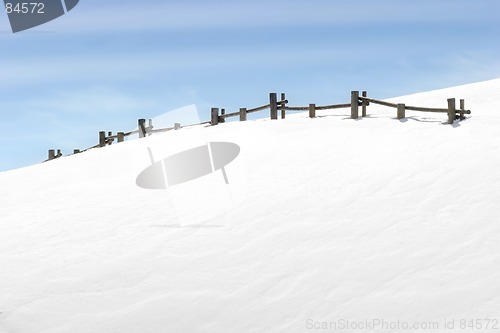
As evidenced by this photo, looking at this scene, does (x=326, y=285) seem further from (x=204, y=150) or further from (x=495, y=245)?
(x=204, y=150)

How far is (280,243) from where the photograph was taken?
27.5ft

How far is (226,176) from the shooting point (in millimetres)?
12633

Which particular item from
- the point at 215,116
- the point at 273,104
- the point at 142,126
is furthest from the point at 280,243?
the point at 142,126

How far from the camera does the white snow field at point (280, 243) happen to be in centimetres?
628

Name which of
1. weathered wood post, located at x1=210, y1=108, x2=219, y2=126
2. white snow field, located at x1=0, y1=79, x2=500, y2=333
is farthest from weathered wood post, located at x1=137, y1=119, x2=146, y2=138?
white snow field, located at x1=0, y1=79, x2=500, y2=333

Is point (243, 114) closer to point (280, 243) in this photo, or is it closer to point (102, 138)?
point (102, 138)

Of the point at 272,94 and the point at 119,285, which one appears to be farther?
the point at 272,94

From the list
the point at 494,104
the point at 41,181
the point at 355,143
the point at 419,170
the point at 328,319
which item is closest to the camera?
the point at 328,319

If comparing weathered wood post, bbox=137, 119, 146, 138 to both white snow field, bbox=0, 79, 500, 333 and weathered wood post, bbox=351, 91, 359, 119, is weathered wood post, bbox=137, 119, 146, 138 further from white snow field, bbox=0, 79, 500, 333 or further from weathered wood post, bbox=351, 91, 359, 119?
weathered wood post, bbox=351, 91, 359, 119

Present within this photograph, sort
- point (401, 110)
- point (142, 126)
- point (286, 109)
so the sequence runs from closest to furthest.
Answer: point (401, 110), point (286, 109), point (142, 126)

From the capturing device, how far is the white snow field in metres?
6.28

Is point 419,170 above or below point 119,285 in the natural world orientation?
above

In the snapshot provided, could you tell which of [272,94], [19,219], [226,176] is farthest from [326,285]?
[272,94]

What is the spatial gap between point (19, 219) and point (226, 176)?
15.1 ft
